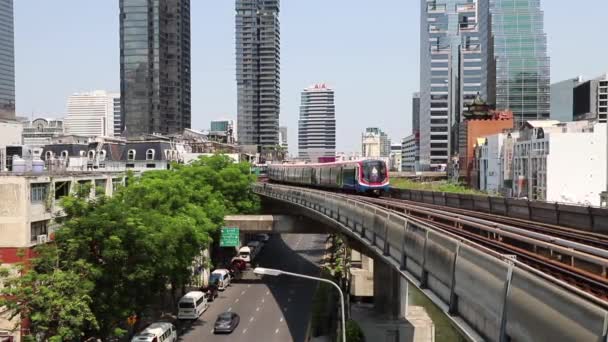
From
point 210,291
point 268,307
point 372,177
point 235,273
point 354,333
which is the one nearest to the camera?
point 354,333

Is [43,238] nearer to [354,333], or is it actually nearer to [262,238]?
[354,333]

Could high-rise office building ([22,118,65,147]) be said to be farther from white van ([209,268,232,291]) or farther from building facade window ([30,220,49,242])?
building facade window ([30,220,49,242])

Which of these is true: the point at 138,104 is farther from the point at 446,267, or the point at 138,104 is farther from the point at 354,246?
the point at 446,267

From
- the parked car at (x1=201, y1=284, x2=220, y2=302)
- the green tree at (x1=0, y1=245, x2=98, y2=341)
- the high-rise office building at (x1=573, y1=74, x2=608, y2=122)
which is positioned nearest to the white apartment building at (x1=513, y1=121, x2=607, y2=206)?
the parked car at (x1=201, y1=284, x2=220, y2=302)

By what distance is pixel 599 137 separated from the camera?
78.4 m

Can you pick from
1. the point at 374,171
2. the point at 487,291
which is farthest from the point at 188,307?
the point at 487,291

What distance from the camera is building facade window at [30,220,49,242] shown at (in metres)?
35.7

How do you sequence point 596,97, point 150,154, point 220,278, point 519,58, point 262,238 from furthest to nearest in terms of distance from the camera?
1. point 519,58
2. point 596,97
3. point 262,238
4. point 150,154
5. point 220,278

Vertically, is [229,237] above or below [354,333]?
above

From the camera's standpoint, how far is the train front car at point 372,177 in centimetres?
4859

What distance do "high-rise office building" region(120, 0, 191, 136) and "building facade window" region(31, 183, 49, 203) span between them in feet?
464

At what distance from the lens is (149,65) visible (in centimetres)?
18062

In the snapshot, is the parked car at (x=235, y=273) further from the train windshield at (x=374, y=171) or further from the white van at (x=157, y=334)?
the white van at (x=157, y=334)

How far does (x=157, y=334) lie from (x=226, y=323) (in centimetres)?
734
